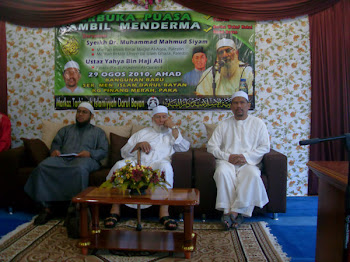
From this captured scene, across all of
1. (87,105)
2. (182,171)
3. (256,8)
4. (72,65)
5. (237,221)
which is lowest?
(237,221)

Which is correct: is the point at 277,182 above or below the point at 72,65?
below

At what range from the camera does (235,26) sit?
4270 millimetres

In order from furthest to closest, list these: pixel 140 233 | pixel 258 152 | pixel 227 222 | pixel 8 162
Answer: pixel 8 162
pixel 258 152
pixel 227 222
pixel 140 233

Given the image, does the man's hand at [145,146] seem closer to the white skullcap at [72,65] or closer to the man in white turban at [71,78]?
the man in white turban at [71,78]

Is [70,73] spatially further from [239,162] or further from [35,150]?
[239,162]

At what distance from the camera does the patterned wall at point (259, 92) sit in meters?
4.25

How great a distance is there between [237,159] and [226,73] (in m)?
1.37

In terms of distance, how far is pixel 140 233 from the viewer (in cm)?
275

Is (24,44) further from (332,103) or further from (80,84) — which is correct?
(332,103)

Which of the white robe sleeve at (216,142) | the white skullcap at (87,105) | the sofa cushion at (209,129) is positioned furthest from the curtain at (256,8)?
the white skullcap at (87,105)

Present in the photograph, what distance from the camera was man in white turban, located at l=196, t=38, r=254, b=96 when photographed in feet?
14.1

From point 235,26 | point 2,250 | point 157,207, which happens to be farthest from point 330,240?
point 235,26

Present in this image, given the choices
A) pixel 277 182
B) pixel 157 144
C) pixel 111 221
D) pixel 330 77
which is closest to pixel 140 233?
pixel 111 221

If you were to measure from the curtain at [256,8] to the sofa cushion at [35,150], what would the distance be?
2.52 metres
